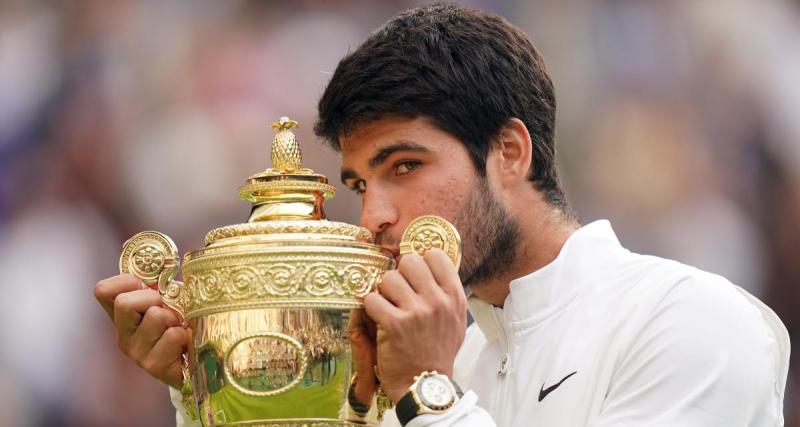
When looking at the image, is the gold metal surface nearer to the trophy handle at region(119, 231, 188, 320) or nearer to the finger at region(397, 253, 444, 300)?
the finger at region(397, 253, 444, 300)

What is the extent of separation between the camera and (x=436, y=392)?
249 cm

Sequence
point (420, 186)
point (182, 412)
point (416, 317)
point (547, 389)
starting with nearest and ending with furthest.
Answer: point (416, 317) < point (547, 389) < point (420, 186) < point (182, 412)

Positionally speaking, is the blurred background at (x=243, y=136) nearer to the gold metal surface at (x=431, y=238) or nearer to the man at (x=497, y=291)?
the man at (x=497, y=291)

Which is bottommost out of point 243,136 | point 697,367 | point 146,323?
point 697,367

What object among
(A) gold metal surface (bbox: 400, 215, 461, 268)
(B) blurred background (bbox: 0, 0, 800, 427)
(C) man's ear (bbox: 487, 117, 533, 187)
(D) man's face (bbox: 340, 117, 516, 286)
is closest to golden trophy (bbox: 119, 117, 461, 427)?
(A) gold metal surface (bbox: 400, 215, 461, 268)

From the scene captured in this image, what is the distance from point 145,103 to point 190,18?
0.52 m

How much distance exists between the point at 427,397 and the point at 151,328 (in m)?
0.66

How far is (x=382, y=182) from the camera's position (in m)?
2.99

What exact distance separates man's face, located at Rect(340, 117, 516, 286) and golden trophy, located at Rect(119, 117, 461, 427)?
33 cm

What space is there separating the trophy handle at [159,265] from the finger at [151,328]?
27 mm

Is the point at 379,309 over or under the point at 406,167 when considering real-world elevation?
under

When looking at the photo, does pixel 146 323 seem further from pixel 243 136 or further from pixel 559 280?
pixel 243 136

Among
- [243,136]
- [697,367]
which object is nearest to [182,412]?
[697,367]

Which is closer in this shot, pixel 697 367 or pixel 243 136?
pixel 697 367
